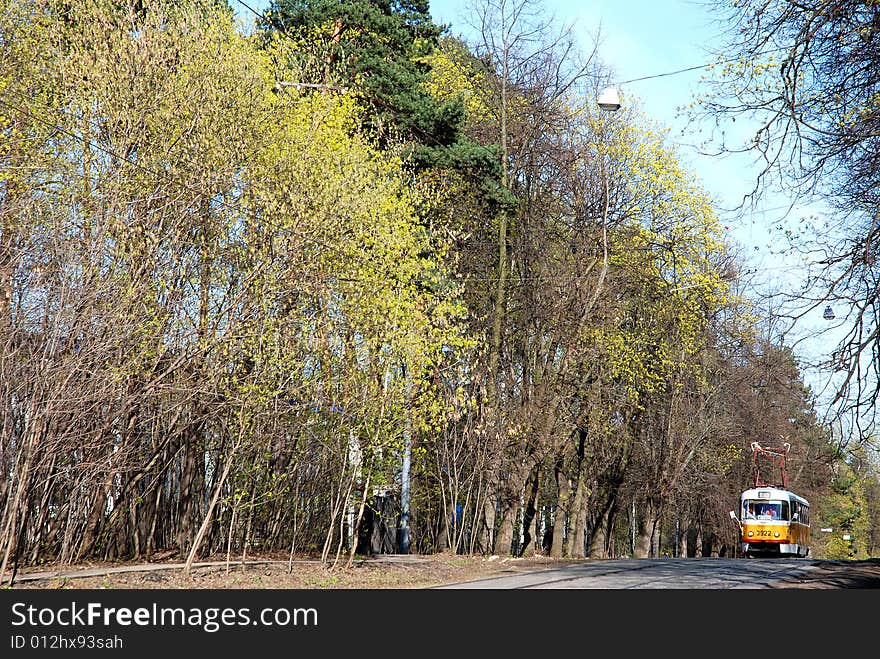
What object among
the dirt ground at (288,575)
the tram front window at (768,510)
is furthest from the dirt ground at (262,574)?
the tram front window at (768,510)

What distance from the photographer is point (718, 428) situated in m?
39.3

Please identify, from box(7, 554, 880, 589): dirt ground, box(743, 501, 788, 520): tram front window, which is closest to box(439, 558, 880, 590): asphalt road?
box(7, 554, 880, 589): dirt ground

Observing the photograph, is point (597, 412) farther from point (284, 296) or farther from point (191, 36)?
point (191, 36)

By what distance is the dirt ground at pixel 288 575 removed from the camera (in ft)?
44.4

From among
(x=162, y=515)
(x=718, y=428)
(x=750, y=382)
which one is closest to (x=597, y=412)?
(x=718, y=428)

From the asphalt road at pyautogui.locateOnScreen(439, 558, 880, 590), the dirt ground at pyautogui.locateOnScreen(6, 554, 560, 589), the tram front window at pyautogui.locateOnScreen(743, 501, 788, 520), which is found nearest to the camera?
the dirt ground at pyautogui.locateOnScreen(6, 554, 560, 589)

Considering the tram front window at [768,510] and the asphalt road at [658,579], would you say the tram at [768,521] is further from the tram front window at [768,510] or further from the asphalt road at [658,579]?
the asphalt road at [658,579]

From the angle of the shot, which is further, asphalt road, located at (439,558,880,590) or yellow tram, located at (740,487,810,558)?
yellow tram, located at (740,487,810,558)

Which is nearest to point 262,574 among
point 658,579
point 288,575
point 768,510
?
point 288,575

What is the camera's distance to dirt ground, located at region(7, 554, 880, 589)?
13531 millimetres

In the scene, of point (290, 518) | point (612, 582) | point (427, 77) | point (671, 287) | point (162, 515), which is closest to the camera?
point (612, 582)

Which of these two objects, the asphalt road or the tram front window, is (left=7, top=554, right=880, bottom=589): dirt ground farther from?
the tram front window

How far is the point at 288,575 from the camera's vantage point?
16.0m
